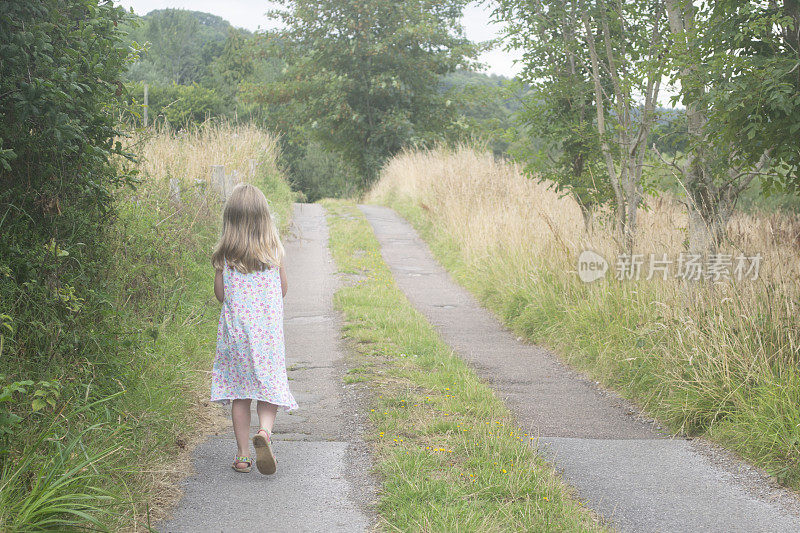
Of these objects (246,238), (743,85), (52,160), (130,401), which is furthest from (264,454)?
(743,85)

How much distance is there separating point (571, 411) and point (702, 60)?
3056 mm

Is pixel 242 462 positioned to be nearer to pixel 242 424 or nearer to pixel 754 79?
pixel 242 424

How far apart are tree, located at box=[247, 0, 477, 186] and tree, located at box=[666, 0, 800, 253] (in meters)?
21.5

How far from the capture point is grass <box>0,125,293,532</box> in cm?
296

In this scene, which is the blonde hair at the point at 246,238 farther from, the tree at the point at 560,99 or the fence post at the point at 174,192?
the tree at the point at 560,99

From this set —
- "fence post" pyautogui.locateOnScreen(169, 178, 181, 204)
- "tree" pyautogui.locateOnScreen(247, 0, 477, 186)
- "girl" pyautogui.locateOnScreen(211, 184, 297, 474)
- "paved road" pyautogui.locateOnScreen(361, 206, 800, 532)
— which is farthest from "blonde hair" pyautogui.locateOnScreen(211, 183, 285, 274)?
"tree" pyautogui.locateOnScreen(247, 0, 477, 186)

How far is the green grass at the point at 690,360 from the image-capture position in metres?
4.46

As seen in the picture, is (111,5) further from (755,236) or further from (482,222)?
(482,222)

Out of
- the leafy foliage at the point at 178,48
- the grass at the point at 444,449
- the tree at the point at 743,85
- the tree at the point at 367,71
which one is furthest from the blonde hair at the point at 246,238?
the leafy foliage at the point at 178,48

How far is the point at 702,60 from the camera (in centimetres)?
578

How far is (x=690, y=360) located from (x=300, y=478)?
2888 millimetres

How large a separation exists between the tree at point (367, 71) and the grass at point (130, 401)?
19.9 meters

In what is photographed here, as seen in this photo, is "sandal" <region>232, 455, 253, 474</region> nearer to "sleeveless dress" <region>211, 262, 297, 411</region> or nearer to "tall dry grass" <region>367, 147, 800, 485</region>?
"sleeveless dress" <region>211, 262, 297, 411</region>

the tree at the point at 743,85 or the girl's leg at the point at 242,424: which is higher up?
the tree at the point at 743,85
